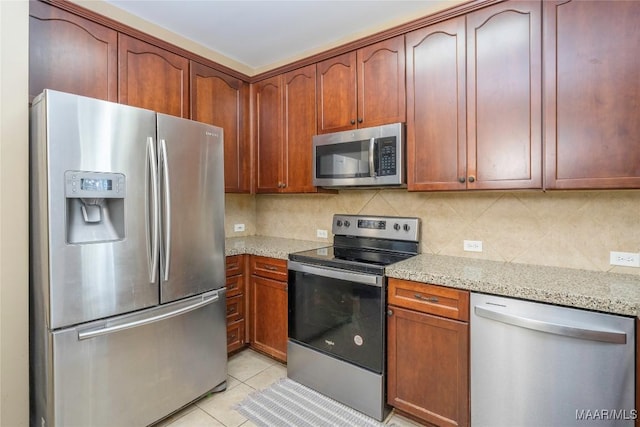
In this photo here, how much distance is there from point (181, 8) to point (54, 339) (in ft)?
6.92

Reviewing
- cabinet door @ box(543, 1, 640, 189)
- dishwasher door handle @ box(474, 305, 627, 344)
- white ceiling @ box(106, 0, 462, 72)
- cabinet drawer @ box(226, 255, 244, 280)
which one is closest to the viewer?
dishwasher door handle @ box(474, 305, 627, 344)

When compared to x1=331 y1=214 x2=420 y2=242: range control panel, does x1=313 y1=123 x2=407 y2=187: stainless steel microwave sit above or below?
above

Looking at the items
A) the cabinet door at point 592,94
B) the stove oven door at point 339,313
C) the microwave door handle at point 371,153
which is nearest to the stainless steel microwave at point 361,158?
the microwave door handle at point 371,153

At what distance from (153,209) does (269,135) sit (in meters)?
1.35

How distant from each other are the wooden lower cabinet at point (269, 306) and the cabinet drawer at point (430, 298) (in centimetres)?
90

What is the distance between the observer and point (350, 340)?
2.00 meters

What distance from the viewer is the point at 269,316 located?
2545mm

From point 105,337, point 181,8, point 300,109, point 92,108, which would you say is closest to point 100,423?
point 105,337

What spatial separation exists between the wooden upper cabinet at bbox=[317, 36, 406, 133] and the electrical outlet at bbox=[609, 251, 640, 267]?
4.46 ft

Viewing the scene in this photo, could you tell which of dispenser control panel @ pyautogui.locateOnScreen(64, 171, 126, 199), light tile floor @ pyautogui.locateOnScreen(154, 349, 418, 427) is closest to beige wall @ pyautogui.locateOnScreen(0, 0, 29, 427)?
dispenser control panel @ pyautogui.locateOnScreen(64, 171, 126, 199)

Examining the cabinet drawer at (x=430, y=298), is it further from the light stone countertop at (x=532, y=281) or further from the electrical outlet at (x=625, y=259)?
the electrical outlet at (x=625, y=259)

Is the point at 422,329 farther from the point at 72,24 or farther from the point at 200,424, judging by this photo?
the point at 72,24

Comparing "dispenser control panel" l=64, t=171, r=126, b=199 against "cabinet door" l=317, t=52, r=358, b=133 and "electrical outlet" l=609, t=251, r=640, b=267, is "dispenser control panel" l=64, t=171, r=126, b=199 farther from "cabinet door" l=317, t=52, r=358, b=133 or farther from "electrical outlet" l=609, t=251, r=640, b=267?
"electrical outlet" l=609, t=251, r=640, b=267

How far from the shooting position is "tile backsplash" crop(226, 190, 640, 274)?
1730 millimetres
